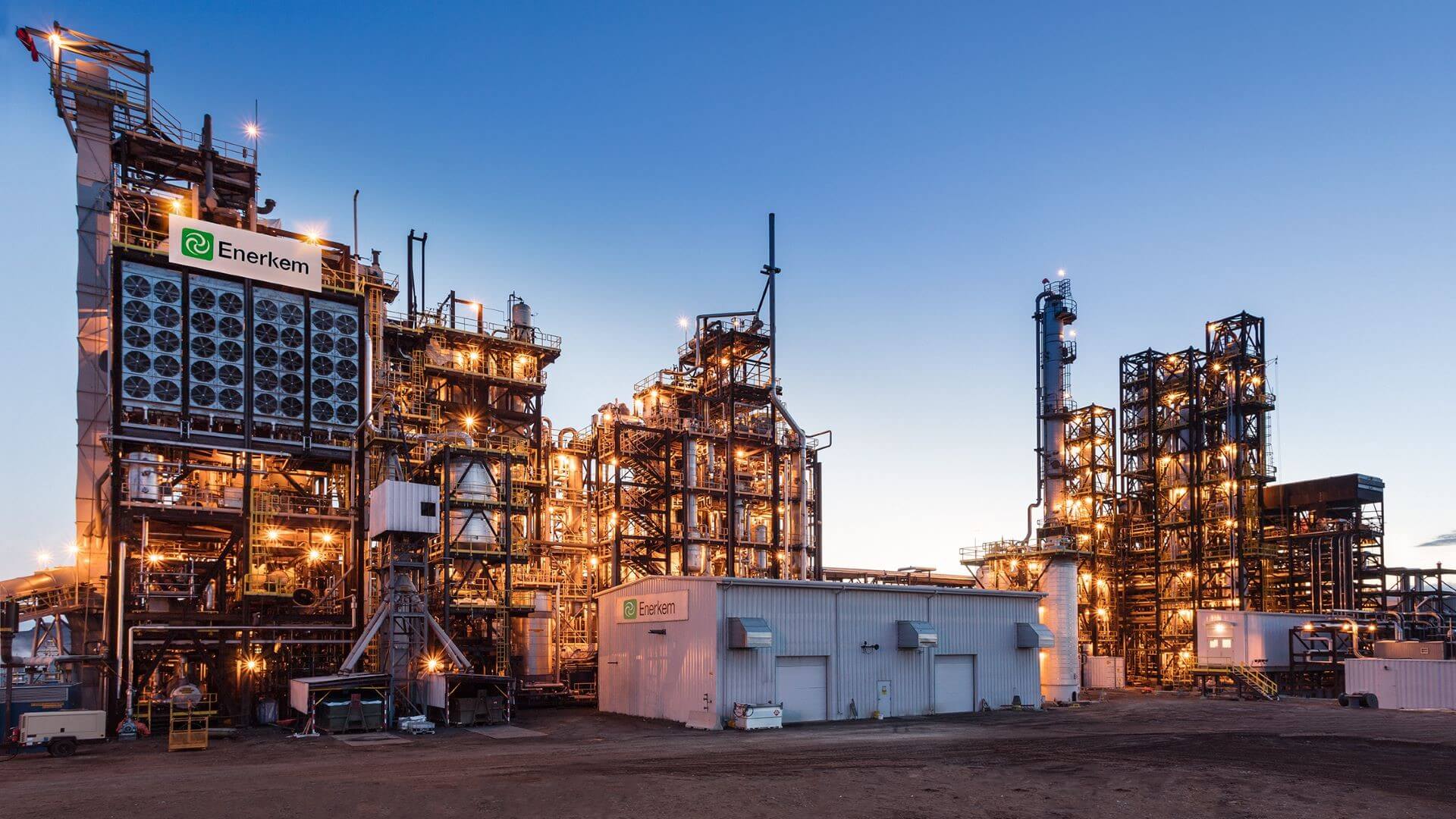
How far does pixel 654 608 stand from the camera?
136 ft

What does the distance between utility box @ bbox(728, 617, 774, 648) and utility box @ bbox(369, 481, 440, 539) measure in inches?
502

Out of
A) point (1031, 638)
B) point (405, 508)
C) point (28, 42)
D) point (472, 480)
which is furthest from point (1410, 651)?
point (28, 42)

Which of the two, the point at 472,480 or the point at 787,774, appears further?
the point at 472,480

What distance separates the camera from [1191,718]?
136 ft

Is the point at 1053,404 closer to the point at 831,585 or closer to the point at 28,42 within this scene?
the point at 831,585

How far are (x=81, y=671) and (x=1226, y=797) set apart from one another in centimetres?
4740

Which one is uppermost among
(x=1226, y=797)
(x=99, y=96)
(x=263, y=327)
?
(x=99, y=96)

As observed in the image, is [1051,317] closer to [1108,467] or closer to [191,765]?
[1108,467]

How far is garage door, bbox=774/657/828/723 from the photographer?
38469 mm

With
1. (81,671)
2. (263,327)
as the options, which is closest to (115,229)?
(263,327)

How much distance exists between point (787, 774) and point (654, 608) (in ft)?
56.7

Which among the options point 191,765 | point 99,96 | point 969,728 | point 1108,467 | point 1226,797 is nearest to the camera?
point 1226,797

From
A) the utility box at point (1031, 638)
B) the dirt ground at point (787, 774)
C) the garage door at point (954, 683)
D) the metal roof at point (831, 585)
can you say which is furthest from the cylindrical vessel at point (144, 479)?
the utility box at point (1031, 638)

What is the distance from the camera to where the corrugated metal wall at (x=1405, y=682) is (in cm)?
4612
